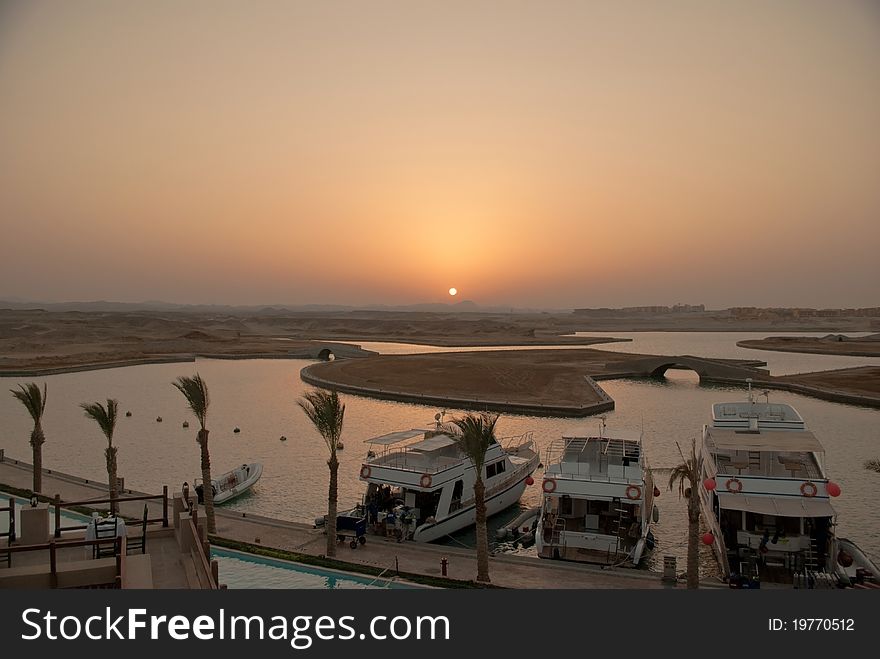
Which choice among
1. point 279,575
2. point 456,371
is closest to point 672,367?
point 456,371

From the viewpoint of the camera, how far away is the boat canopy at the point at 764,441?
28641 mm

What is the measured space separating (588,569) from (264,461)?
29.9 meters

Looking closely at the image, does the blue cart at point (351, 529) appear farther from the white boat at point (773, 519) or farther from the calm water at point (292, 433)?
the white boat at point (773, 519)

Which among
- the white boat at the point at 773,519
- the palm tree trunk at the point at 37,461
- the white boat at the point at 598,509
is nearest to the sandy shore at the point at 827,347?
the white boat at the point at 773,519

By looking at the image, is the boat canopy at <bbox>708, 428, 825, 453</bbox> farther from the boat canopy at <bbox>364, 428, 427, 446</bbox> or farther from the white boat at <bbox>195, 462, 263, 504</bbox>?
the white boat at <bbox>195, 462, 263, 504</bbox>

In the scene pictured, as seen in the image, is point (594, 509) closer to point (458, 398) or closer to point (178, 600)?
point (178, 600)

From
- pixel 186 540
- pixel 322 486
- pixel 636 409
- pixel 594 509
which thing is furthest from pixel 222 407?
pixel 186 540

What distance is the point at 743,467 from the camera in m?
31.0

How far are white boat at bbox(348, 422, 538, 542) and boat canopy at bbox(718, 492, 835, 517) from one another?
12226 mm

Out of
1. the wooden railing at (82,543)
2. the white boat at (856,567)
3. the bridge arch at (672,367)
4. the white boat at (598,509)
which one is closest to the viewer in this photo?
the wooden railing at (82,543)

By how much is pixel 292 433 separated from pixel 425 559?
115 ft

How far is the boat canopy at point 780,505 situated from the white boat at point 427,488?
1223cm

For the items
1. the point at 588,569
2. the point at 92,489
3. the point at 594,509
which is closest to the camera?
the point at 588,569

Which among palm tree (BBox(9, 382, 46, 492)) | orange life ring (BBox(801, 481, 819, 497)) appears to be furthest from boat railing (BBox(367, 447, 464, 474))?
palm tree (BBox(9, 382, 46, 492))
